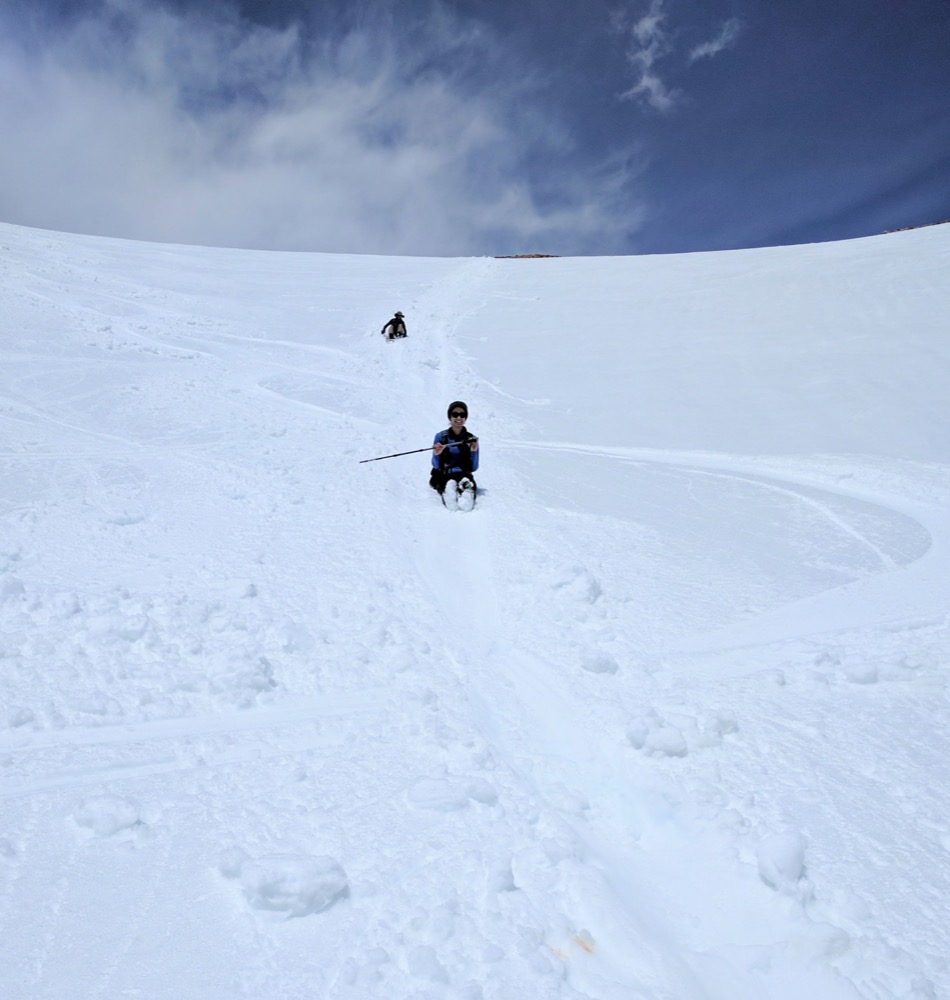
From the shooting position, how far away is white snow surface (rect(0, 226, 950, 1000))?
1.96 metres

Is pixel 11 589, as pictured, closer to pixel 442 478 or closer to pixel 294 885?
pixel 294 885

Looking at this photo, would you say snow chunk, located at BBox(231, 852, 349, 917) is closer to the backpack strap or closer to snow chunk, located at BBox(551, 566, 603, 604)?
snow chunk, located at BBox(551, 566, 603, 604)

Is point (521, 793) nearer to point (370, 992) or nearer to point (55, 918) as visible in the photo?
point (370, 992)

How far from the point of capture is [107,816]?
91.0 inches

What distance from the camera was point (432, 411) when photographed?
9422 millimetres

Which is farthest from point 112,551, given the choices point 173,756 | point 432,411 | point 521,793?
point 432,411

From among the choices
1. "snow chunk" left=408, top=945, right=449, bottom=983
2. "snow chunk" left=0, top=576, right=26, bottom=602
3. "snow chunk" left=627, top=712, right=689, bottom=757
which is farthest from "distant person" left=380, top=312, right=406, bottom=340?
"snow chunk" left=408, top=945, right=449, bottom=983

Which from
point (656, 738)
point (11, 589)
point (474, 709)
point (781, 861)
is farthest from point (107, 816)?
point (781, 861)

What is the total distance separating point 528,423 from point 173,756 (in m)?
7.15

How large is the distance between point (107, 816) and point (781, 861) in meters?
2.57

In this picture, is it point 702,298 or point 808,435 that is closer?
point 808,435

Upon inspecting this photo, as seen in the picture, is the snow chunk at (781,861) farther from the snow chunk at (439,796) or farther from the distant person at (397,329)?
the distant person at (397,329)

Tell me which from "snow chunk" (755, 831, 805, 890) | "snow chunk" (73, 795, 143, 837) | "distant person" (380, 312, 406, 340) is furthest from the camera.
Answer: "distant person" (380, 312, 406, 340)

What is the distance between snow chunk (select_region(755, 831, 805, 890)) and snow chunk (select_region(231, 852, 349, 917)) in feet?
5.03
